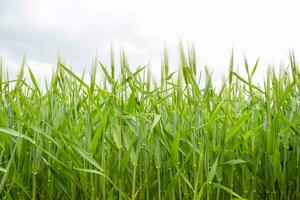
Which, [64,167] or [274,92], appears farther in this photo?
[274,92]

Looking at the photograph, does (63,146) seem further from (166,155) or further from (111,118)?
(166,155)

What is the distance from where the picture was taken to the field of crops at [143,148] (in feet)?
4.39

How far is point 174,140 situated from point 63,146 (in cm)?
36

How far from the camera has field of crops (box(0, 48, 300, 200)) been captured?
4.39ft

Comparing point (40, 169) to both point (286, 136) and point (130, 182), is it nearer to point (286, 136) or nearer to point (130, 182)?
point (130, 182)

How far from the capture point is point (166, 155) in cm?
149

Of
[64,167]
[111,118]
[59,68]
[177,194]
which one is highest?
[59,68]

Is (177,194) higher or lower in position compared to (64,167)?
lower

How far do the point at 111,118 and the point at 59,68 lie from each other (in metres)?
0.36

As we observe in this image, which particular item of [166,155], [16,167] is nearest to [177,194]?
[166,155]

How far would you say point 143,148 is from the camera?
1.42 m

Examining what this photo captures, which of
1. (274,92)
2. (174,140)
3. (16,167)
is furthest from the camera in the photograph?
(274,92)

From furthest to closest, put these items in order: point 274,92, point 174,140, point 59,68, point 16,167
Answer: point 274,92, point 59,68, point 16,167, point 174,140

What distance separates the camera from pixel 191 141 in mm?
1480
